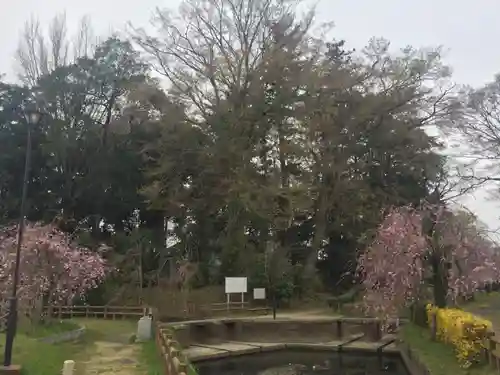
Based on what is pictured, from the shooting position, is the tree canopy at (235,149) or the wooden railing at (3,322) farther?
the tree canopy at (235,149)

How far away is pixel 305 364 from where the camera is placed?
15727 mm

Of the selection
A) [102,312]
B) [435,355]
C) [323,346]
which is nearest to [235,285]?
[102,312]

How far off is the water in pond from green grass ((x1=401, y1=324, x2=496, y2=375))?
0.78m

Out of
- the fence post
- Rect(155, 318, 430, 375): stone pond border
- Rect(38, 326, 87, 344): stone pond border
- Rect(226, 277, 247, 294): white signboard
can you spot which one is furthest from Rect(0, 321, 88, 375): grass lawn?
the fence post

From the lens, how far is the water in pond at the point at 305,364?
14.6 meters

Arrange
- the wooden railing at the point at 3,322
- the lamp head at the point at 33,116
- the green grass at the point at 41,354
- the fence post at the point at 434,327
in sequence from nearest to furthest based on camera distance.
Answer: the green grass at the point at 41,354 → the lamp head at the point at 33,116 → the wooden railing at the point at 3,322 → the fence post at the point at 434,327

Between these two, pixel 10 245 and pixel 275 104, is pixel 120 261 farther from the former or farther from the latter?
pixel 275 104

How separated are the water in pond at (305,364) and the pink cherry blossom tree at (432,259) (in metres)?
1.50

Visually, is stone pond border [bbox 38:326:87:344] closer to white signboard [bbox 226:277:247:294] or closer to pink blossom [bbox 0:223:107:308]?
pink blossom [bbox 0:223:107:308]

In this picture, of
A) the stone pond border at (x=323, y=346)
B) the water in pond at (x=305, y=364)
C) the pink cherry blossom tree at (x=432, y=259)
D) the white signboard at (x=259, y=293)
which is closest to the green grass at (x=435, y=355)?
the stone pond border at (x=323, y=346)

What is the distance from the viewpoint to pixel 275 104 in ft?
89.2

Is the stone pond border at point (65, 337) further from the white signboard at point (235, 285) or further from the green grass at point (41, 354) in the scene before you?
the white signboard at point (235, 285)

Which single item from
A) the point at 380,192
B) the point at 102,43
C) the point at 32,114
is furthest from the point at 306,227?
the point at 32,114

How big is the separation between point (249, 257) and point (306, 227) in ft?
18.9
